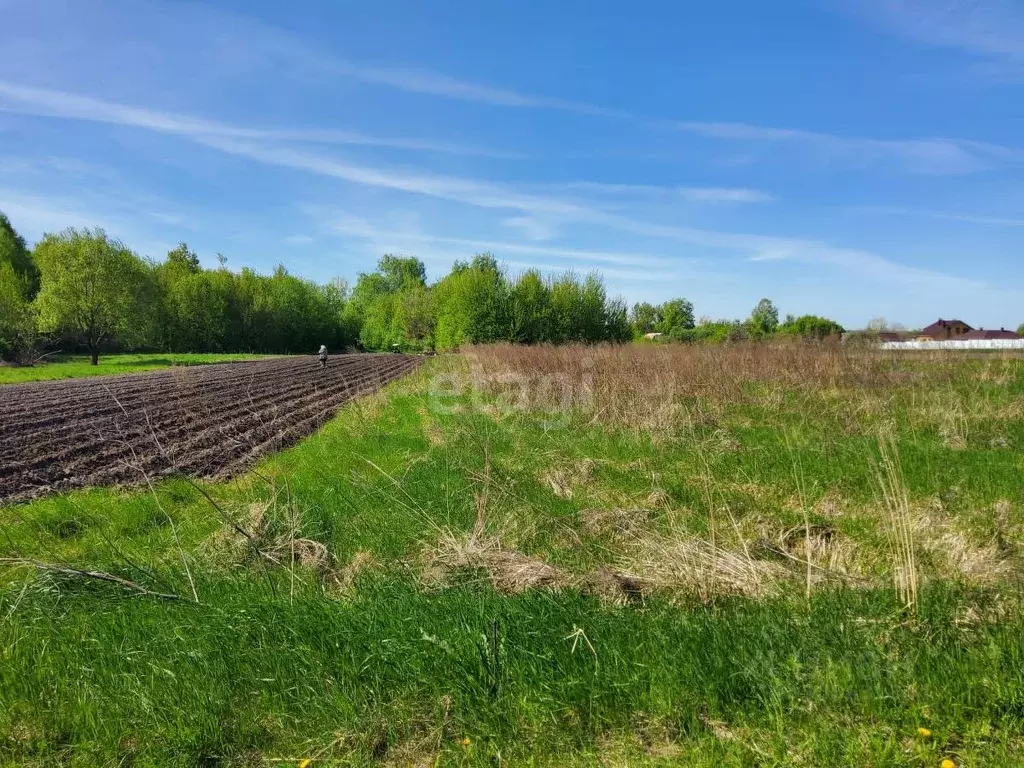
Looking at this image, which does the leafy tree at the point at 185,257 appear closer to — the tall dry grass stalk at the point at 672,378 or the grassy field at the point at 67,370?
the grassy field at the point at 67,370

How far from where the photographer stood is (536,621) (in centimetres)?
404

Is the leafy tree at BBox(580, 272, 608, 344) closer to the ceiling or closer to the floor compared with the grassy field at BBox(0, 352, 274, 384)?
closer to the ceiling

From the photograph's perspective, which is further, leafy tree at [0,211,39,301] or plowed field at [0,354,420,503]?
leafy tree at [0,211,39,301]

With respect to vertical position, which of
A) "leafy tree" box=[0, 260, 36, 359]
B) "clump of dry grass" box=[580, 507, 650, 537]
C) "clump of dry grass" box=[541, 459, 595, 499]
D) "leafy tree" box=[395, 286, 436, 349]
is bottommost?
"clump of dry grass" box=[580, 507, 650, 537]

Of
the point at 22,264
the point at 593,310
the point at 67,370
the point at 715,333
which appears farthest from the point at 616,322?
the point at 22,264

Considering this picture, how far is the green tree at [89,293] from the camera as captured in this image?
161 feet

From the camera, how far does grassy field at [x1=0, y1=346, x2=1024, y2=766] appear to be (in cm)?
311

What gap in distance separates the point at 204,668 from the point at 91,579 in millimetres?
2190

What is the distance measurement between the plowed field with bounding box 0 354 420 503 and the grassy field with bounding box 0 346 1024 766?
1443 millimetres

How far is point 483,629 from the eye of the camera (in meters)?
3.96

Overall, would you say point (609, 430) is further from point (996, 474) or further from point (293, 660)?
point (293, 660)

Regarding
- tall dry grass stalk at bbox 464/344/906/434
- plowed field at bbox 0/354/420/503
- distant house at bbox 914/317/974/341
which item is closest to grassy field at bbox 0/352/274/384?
plowed field at bbox 0/354/420/503

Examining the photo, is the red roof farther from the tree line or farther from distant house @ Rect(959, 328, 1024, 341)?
the tree line

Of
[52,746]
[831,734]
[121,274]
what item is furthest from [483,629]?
[121,274]
